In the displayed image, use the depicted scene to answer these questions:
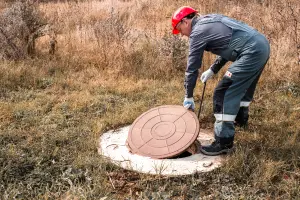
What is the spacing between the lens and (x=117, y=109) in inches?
210

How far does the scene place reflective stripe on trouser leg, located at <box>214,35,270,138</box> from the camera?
12.1ft

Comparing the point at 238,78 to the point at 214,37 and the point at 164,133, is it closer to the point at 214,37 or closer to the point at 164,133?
the point at 214,37

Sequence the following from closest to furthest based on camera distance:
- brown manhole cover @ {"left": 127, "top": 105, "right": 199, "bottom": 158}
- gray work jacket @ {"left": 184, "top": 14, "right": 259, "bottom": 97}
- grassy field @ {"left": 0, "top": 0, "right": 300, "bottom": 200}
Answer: grassy field @ {"left": 0, "top": 0, "right": 300, "bottom": 200}, gray work jacket @ {"left": 184, "top": 14, "right": 259, "bottom": 97}, brown manhole cover @ {"left": 127, "top": 105, "right": 199, "bottom": 158}

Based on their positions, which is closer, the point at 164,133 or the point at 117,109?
the point at 164,133

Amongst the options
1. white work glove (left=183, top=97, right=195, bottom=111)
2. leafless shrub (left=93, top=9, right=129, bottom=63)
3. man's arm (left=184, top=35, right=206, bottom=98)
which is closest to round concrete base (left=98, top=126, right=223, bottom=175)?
white work glove (left=183, top=97, right=195, bottom=111)

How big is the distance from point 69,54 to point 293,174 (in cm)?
510

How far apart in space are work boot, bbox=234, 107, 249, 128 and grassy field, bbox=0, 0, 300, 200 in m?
0.10

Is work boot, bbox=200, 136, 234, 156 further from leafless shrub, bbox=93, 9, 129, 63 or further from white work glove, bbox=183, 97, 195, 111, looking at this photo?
leafless shrub, bbox=93, 9, 129, 63

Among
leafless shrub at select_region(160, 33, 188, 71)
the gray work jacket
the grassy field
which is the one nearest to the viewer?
the grassy field

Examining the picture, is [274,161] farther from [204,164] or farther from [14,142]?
[14,142]

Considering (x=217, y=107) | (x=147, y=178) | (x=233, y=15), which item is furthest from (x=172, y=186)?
(x=233, y=15)

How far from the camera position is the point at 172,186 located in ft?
11.5

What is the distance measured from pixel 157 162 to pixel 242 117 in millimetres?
1423

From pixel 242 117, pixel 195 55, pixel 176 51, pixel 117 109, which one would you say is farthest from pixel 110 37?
pixel 195 55
